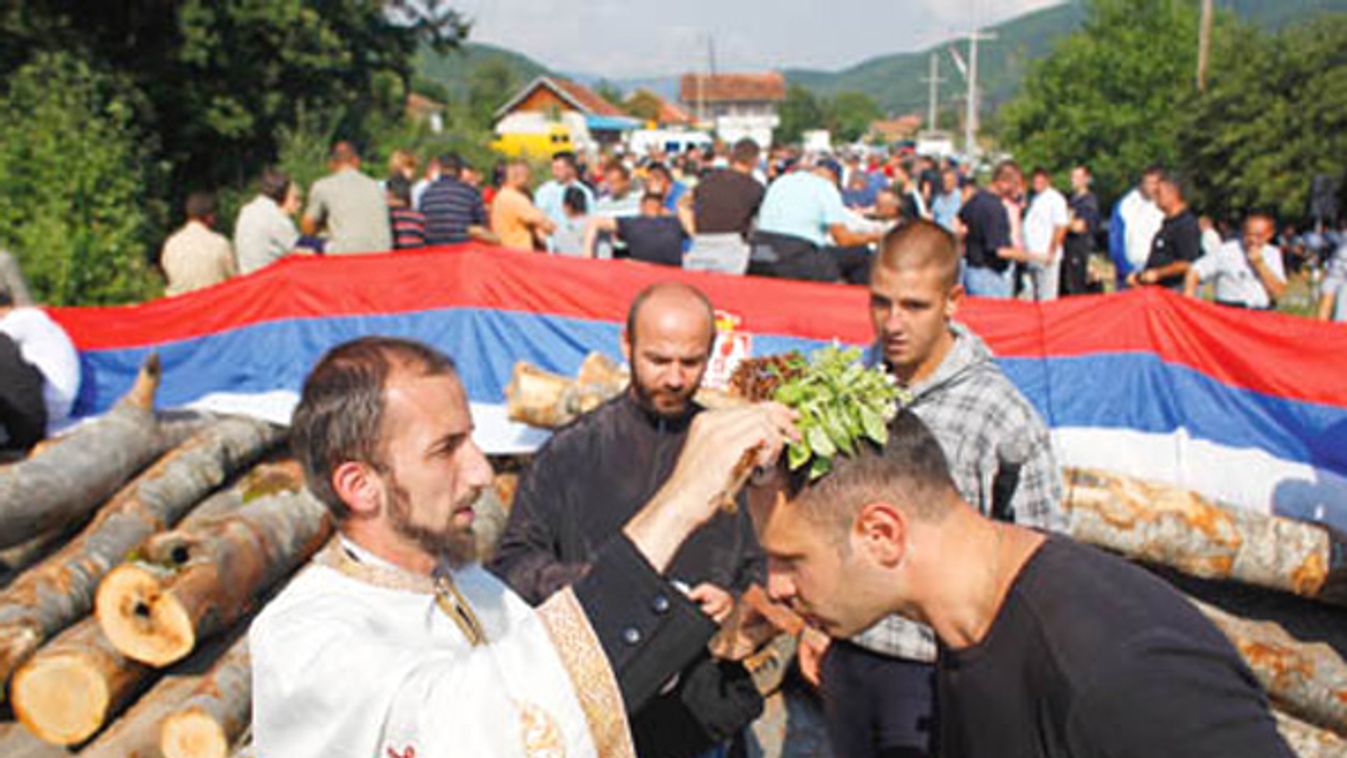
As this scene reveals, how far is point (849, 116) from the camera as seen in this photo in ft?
461

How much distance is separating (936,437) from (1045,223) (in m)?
9.72

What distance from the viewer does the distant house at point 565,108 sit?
71062mm

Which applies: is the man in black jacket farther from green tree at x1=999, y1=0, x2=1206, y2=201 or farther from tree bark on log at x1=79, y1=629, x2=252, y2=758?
green tree at x1=999, y1=0, x2=1206, y2=201

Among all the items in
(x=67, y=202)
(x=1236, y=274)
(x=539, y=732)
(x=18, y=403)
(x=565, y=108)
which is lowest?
(x=18, y=403)

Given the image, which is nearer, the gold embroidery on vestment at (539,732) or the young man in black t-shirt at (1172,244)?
the gold embroidery on vestment at (539,732)

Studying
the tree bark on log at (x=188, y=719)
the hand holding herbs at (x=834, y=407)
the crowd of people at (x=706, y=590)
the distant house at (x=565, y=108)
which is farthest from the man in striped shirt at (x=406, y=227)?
the distant house at (x=565, y=108)

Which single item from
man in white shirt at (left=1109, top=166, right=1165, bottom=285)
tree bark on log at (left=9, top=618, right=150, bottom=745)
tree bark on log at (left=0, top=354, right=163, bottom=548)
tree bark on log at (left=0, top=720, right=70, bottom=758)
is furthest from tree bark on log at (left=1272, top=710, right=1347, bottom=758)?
man in white shirt at (left=1109, top=166, right=1165, bottom=285)

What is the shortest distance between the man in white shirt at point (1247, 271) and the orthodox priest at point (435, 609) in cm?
847

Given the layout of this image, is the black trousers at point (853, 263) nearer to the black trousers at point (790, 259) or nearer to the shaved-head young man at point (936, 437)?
the black trousers at point (790, 259)

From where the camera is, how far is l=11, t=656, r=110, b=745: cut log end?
15.0 ft

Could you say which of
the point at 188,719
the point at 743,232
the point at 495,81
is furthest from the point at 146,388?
the point at 495,81

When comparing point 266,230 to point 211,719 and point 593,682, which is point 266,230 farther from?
point 593,682

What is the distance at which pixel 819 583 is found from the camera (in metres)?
2.17

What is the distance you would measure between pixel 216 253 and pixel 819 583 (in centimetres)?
838
